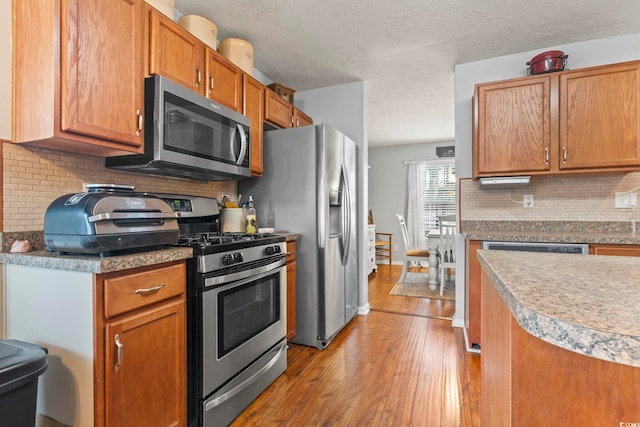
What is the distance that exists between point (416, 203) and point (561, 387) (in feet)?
19.4

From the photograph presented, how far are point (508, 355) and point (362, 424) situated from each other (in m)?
1.20

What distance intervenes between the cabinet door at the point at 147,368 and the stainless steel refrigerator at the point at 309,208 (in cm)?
119

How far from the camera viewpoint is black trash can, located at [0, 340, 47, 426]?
3.06ft

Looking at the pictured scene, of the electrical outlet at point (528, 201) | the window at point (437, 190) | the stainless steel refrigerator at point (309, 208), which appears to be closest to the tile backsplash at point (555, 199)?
the electrical outlet at point (528, 201)

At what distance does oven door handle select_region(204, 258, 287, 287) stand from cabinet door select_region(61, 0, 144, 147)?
765 millimetres

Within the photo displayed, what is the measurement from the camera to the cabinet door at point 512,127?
2.41 metres

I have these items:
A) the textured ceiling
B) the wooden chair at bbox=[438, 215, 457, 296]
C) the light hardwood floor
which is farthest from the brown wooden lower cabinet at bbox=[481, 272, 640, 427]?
the wooden chair at bbox=[438, 215, 457, 296]

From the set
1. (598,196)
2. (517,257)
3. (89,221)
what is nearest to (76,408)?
(89,221)

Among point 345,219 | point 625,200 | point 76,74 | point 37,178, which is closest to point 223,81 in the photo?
point 76,74

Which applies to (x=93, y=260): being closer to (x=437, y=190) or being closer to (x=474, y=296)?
(x=474, y=296)

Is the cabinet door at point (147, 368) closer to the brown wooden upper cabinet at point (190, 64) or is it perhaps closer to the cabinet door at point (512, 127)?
the brown wooden upper cabinet at point (190, 64)

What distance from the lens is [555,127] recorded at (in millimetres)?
2371

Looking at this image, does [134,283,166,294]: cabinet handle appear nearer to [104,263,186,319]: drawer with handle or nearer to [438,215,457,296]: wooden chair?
[104,263,186,319]: drawer with handle

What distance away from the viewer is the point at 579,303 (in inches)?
20.7
